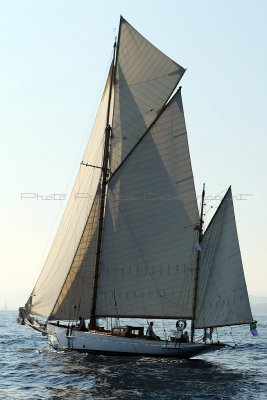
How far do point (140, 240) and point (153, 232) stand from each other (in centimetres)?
115

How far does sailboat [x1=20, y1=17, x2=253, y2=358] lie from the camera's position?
45000 millimetres

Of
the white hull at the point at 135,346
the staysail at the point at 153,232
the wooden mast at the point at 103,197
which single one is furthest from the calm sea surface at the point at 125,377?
the staysail at the point at 153,232

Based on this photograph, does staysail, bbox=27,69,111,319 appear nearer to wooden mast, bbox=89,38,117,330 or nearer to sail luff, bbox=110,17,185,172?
wooden mast, bbox=89,38,117,330

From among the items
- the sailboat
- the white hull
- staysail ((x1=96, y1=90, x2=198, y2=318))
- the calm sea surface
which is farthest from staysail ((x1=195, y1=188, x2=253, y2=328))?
the calm sea surface

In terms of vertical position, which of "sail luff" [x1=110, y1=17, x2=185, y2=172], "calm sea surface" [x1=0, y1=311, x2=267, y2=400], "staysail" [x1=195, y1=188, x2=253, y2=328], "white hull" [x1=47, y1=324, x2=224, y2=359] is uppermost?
"sail luff" [x1=110, y1=17, x2=185, y2=172]

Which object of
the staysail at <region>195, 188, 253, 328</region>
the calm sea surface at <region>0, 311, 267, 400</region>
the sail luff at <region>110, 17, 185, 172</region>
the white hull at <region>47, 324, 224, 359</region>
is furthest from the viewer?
the sail luff at <region>110, 17, 185, 172</region>

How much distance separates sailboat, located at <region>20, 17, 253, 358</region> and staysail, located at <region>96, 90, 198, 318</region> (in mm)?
75

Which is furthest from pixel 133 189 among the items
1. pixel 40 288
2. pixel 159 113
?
pixel 40 288

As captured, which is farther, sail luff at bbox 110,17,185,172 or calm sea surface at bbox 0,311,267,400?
sail luff at bbox 110,17,185,172

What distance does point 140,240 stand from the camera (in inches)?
1832

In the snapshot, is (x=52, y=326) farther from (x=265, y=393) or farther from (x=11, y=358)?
(x=265, y=393)

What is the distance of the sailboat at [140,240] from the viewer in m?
45.0

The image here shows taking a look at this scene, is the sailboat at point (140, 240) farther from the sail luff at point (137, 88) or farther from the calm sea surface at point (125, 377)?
the calm sea surface at point (125, 377)

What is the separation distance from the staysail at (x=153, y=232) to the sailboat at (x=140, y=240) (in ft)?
0.25
